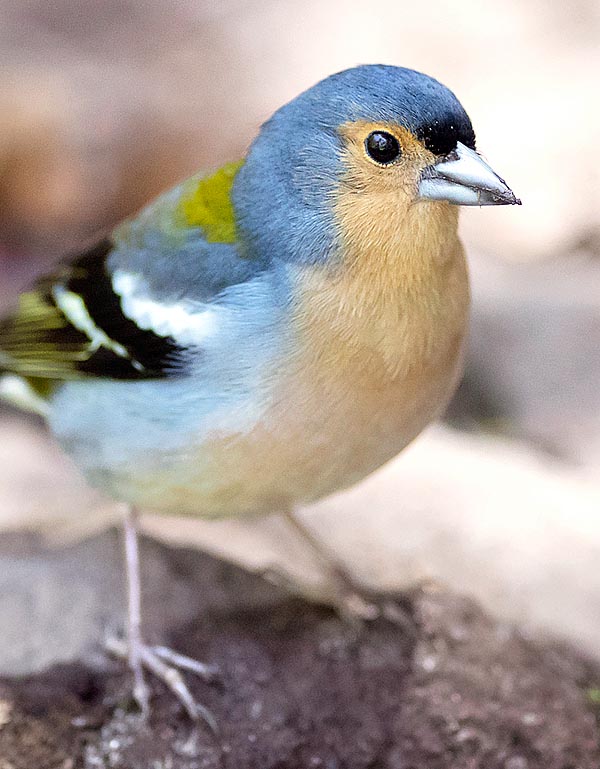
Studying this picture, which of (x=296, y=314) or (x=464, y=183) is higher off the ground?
(x=464, y=183)

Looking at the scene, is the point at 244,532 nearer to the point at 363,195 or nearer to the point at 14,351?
the point at 14,351

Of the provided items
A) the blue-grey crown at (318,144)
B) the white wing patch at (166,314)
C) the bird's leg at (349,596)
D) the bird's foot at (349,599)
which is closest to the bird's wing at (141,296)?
the white wing patch at (166,314)

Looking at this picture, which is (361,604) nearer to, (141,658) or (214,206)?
(141,658)

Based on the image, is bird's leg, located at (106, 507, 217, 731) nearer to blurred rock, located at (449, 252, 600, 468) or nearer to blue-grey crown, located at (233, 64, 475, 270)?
blue-grey crown, located at (233, 64, 475, 270)

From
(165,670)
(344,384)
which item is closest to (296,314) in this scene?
(344,384)

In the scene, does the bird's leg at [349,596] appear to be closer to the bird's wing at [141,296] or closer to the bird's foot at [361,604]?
the bird's foot at [361,604]

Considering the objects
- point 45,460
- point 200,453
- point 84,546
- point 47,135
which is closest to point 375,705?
point 200,453
